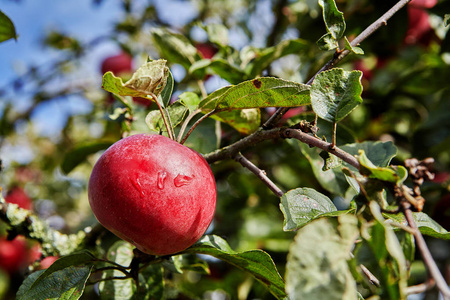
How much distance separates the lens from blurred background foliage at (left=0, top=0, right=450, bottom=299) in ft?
3.94

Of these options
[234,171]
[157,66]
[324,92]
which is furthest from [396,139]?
[157,66]

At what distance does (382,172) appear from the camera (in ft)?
1.77

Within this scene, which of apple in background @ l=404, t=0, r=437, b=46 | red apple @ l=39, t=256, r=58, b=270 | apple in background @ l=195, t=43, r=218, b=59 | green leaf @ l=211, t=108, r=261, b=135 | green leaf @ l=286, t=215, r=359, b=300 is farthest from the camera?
apple in background @ l=195, t=43, r=218, b=59

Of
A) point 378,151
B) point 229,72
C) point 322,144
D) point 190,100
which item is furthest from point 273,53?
point 322,144

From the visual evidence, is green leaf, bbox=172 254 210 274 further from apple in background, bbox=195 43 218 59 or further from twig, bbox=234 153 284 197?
apple in background, bbox=195 43 218 59

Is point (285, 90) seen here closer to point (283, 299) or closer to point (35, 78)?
point (283, 299)

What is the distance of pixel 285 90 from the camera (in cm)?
67

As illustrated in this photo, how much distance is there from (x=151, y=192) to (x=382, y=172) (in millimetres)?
332

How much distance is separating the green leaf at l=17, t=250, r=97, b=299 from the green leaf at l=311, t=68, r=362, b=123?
504 millimetres

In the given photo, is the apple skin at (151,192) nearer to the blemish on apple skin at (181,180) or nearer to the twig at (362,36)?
the blemish on apple skin at (181,180)

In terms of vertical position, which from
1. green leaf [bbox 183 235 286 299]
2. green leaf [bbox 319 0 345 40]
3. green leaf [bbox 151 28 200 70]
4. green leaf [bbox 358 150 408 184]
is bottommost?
green leaf [bbox 183 235 286 299]

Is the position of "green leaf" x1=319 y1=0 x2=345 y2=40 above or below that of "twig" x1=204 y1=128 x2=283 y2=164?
above

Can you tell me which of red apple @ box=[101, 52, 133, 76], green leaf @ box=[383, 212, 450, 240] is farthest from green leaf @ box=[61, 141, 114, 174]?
red apple @ box=[101, 52, 133, 76]

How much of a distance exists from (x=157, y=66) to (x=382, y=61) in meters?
1.56
